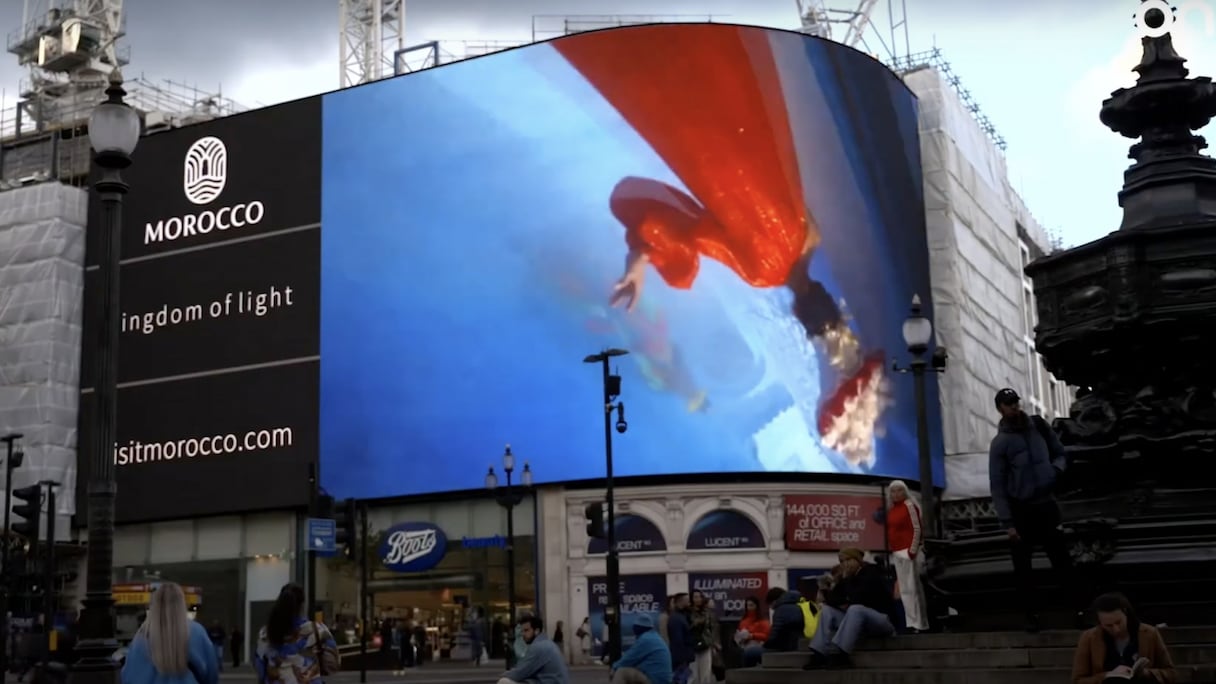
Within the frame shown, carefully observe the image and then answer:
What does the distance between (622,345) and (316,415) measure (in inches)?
436

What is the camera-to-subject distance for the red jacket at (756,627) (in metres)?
18.0

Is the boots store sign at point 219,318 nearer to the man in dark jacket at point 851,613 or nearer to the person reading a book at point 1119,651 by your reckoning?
the man in dark jacket at point 851,613

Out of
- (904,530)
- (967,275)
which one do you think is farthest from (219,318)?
(904,530)

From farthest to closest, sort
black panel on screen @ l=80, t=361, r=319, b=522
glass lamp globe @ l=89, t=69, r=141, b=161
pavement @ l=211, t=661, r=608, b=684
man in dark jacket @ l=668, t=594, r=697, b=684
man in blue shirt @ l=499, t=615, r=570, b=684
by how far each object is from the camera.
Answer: black panel on screen @ l=80, t=361, r=319, b=522, pavement @ l=211, t=661, r=608, b=684, man in dark jacket @ l=668, t=594, r=697, b=684, glass lamp globe @ l=89, t=69, r=141, b=161, man in blue shirt @ l=499, t=615, r=570, b=684

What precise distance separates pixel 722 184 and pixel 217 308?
1908 centimetres

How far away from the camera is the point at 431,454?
46062 mm

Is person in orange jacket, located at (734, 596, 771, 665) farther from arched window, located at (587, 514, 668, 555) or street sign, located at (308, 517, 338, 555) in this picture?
arched window, located at (587, 514, 668, 555)

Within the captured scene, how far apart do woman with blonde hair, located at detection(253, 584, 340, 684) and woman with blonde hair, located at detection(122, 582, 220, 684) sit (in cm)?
166

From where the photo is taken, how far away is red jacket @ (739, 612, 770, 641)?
707 inches

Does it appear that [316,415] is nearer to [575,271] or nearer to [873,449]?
[575,271]

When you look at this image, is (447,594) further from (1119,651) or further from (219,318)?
(1119,651)

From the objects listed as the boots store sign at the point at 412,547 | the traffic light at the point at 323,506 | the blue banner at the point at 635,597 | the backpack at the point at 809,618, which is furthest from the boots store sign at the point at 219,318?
the backpack at the point at 809,618

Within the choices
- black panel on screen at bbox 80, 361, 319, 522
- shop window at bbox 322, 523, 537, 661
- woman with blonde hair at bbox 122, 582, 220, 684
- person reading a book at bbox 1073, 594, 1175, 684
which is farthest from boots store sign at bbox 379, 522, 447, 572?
person reading a book at bbox 1073, 594, 1175, 684

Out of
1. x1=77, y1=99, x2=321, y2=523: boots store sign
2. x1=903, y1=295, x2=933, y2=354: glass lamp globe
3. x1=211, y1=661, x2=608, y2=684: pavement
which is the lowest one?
x1=211, y1=661, x2=608, y2=684: pavement
